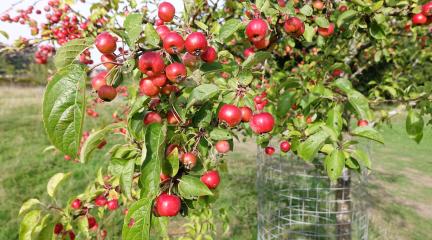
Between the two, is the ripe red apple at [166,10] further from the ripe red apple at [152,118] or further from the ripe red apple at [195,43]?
the ripe red apple at [152,118]

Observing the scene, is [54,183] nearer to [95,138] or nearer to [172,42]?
[95,138]

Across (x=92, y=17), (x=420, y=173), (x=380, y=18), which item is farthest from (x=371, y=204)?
(x=92, y=17)

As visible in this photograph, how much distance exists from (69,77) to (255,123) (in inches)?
26.1

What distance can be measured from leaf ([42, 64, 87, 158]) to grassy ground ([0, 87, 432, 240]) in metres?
2.01

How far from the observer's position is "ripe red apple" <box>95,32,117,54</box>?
936 mm

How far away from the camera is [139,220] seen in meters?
0.94

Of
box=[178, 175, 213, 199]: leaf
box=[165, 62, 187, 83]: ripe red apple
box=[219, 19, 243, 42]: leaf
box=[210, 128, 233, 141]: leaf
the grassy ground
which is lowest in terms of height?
the grassy ground

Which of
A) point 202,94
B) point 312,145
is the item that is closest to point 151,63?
point 202,94

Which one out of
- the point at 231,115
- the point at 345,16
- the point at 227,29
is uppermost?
the point at 345,16

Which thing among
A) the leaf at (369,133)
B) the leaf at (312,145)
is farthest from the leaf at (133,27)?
the leaf at (369,133)

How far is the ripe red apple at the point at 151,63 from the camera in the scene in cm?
93

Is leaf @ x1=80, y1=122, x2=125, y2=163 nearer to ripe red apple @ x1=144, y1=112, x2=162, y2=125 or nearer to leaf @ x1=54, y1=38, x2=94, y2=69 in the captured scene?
ripe red apple @ x1=144, y1=112, x2=162, y2=125

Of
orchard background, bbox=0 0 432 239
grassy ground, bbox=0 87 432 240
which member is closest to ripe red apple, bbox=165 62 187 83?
orchard background, bbox=0 0 432 239

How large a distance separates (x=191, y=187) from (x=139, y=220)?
0.18 metres
